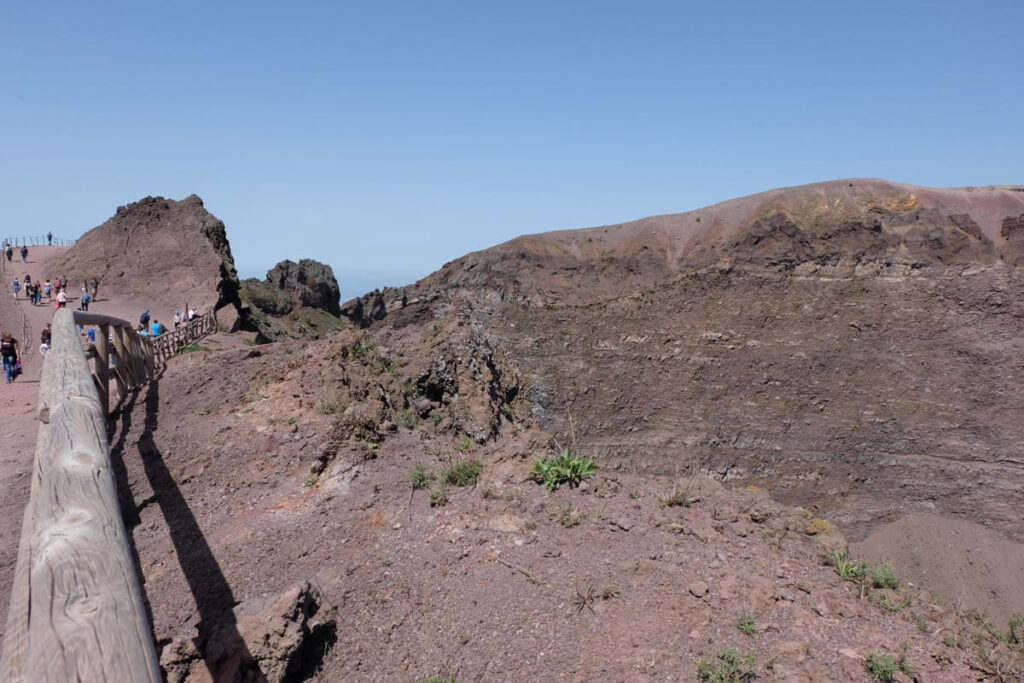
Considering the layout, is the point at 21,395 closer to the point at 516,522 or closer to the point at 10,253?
the point at 516,522

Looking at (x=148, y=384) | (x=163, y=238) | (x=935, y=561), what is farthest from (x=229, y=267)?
(x=935, y=561)

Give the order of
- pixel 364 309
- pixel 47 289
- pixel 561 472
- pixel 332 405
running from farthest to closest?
pixel 364 309 → pixel 47 289 → pixel 332 405 → pixel 561 472

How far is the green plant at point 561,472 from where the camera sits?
21.8 feet

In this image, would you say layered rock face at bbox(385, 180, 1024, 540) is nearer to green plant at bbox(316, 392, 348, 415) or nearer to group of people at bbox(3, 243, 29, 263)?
green plant at bbox(316, 392, 348, 415)

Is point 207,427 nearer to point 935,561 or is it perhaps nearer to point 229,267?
point 229,267

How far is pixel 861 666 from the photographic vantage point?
4.39m

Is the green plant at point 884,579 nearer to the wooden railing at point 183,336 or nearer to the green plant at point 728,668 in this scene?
the green plant at point 728,668

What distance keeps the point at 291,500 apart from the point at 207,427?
8.52 feet

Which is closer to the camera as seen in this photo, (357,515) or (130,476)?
(357,515)

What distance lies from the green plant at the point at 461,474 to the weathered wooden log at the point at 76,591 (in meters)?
4.46

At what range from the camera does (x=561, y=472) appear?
6699mm

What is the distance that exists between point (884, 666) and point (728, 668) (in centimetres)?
119

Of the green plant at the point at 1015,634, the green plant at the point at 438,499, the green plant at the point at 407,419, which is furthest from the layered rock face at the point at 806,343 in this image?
the green plant at the point at 438,499

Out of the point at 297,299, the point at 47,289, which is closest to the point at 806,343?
the point at 297,299
